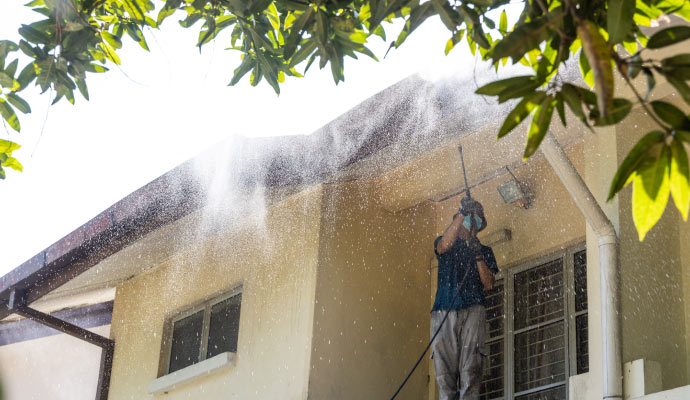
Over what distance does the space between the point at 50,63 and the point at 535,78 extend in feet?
9.22

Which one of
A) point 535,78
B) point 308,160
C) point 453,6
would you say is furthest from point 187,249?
point 535,78

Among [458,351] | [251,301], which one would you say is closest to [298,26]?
[458,351]

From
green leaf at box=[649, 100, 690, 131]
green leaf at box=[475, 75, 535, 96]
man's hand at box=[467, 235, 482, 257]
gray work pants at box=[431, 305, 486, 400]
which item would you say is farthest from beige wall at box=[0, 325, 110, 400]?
green leaf at box=[649, 100, 690, 131]

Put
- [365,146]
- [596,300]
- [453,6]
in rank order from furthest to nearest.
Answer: [365,146]
[596,300]
[453,6]

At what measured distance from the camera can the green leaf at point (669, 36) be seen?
2.09 meters

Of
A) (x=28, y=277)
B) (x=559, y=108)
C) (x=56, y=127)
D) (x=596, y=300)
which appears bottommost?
(x=559, y=108)

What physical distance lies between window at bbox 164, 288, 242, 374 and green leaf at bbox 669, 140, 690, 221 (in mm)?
6460

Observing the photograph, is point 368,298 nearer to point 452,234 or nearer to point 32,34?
point 452,234

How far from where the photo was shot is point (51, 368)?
43.7ft

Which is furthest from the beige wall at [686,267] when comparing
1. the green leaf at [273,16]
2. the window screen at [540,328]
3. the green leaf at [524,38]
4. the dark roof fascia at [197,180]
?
the green leaf at [524,38]

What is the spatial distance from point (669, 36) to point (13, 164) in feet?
11.1

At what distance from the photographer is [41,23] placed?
428 centimetres

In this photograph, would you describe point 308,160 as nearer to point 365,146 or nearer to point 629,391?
point 365,146

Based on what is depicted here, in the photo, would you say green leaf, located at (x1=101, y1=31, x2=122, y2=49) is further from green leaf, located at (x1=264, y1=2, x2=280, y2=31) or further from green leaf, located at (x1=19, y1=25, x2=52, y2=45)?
green leaf, located at (x1=264, y1=2, x2=280, y2=31)
